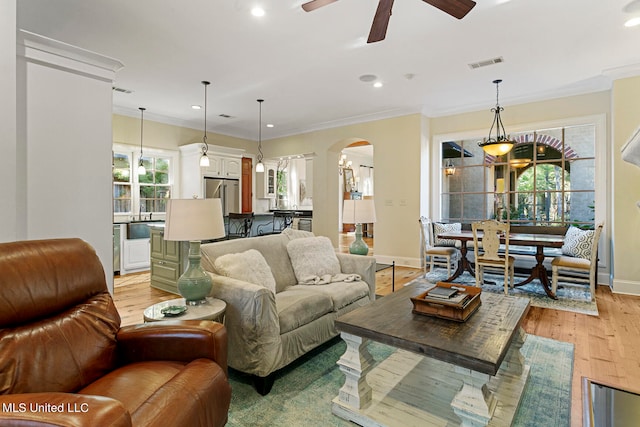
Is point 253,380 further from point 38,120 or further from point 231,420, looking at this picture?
point 38,120

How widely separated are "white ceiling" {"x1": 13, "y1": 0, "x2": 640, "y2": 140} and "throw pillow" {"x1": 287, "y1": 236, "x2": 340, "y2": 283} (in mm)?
2094

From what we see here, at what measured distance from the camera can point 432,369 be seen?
7.35 feet

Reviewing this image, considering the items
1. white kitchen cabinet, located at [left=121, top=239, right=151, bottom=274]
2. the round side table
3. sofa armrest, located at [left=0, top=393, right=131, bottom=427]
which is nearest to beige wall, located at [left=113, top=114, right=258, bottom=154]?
white kitchen cabinet, located at [left=121, top=239, right=151, bottom=274]

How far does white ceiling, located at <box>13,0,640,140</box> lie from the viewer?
9.61 feet

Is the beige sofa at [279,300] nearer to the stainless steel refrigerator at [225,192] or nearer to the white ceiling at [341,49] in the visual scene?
the white ceiling at [341,49]

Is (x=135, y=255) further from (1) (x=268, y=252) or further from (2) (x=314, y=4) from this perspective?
(2) (x=314, y=4)

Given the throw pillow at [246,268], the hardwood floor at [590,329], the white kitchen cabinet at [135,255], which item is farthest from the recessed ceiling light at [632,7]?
the white kitchen cabinet at [135,255]

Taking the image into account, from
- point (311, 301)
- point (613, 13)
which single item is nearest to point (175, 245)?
point (311, 301)

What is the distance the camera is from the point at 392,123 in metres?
6.16

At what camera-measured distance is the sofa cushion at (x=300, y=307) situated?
219 centimetres

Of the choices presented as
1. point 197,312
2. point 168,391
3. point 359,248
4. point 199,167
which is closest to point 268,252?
point 197,312

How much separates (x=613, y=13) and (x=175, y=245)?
16.9ft

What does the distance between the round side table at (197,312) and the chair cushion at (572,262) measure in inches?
158

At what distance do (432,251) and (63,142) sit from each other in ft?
15.3
